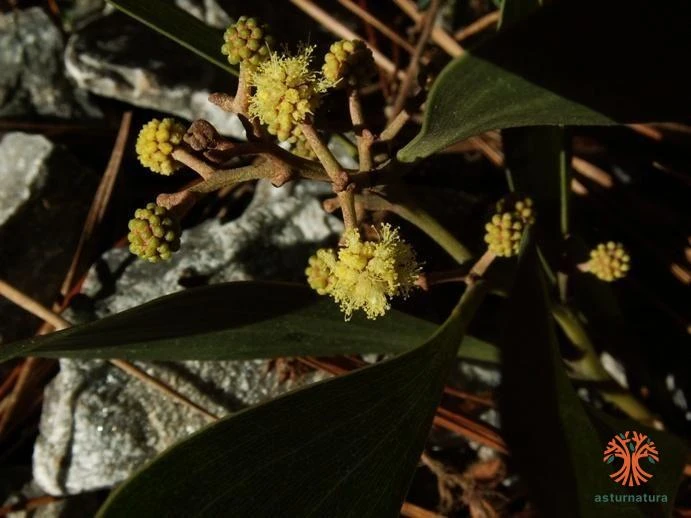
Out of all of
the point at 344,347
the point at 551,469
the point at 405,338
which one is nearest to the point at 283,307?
the point at 344,347

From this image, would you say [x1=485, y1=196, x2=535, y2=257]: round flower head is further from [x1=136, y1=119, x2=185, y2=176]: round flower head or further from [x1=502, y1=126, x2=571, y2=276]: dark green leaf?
[x1=136, y1=119, x2=185, y2=176]: round flower head

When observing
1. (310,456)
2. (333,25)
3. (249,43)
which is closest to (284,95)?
(249,43)

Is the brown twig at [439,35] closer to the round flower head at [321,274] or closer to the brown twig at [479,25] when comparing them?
the brown twig at [479,25]

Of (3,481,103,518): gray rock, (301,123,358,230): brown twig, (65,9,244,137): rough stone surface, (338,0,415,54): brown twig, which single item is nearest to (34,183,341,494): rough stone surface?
(3,481,103,518): gray rock

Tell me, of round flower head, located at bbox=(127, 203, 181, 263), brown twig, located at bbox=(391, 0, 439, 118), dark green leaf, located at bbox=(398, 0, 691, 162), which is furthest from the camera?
brown twig, located at bbox=(391, 0, 439, 118)

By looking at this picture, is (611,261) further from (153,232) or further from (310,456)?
(153,232)

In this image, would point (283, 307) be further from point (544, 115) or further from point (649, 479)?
point (649, 479)

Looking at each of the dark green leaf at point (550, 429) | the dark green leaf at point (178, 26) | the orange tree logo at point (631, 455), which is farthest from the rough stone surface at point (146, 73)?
the orange tree logo at point (631, 455)
